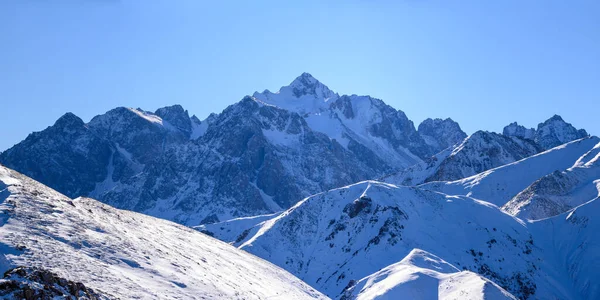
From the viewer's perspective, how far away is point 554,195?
162 metres

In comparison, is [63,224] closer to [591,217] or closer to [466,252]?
[466,252]

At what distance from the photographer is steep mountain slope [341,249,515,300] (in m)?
89.2

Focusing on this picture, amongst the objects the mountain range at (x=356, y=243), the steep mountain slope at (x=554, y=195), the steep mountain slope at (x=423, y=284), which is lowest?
the steep mountain slope at (x=423, y=284)

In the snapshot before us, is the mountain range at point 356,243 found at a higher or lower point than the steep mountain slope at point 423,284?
higher

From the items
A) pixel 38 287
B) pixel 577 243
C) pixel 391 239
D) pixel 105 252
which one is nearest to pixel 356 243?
pixel 391 239

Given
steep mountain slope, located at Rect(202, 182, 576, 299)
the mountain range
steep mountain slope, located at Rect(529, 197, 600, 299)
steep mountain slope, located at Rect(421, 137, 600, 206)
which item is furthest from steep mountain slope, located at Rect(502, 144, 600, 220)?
steep mountain slope, located at Rect(202, 182, 576, 299)

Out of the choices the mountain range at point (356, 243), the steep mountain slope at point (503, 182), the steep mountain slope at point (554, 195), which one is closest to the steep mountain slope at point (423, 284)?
the mountain range at point (356, 243)

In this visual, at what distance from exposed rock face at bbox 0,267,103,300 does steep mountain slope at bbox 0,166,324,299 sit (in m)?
1.62

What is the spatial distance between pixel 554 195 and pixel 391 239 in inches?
2152

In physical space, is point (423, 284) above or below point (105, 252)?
below

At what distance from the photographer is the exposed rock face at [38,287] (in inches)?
1431

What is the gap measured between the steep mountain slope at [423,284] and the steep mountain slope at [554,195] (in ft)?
171

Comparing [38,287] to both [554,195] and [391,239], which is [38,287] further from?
[554,195]

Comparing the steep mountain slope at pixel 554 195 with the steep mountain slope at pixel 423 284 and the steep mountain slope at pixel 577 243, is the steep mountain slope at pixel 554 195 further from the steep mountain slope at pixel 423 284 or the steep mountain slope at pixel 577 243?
the steep mountain slope at pixel 423 284
